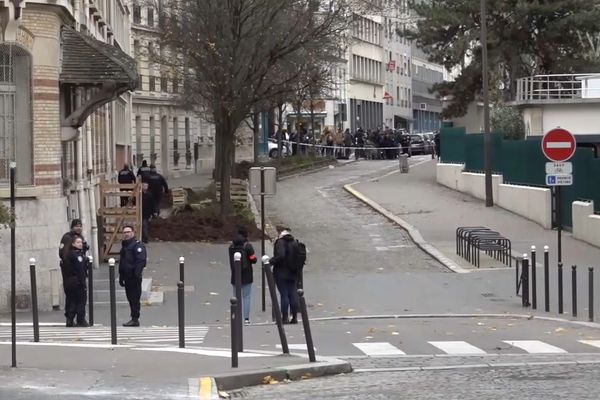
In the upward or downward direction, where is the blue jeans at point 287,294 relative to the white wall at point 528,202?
downward

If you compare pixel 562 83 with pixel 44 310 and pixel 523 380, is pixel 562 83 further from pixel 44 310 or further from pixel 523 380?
pixel 523 380

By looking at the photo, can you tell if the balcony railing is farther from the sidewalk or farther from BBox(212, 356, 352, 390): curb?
BBox(212, 356, 352, 390): curb

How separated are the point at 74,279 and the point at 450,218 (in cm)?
1889

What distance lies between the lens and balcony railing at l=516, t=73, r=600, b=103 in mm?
43281

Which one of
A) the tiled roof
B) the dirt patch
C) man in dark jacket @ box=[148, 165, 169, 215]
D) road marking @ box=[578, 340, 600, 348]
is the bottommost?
road marking @ box=[578, 340, 600, 348]

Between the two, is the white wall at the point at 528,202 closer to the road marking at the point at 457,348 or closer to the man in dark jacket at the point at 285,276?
→ the man in dark jacket at the point at 285,276

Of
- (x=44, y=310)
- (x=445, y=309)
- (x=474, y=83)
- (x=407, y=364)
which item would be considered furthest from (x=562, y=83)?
(x=407, y=364)

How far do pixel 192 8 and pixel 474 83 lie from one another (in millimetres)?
23765

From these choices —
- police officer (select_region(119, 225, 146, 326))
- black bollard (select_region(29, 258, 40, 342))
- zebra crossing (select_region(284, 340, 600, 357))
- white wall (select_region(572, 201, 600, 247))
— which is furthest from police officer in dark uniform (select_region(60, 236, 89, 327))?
white wall (select_region(572, 201, 600, 247))

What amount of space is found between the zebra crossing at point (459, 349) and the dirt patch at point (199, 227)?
14.3 m

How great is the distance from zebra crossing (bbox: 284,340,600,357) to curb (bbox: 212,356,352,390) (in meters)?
2.08

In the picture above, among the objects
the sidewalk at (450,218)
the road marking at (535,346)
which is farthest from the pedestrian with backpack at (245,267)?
the sidewalk at (450,218)

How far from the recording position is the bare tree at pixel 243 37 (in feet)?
103

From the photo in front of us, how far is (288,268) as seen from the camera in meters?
20.3
